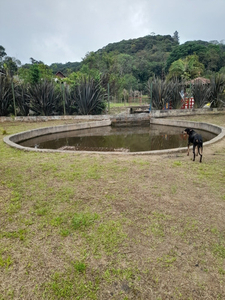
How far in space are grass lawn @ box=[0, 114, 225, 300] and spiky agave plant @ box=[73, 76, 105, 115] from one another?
9.70 metres

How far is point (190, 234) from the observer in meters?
2.11

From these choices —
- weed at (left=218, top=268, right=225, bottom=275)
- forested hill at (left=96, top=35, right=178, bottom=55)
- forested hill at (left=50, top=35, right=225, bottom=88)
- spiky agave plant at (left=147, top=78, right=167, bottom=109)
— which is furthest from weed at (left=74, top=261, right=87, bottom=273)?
forested hill at (left=96, top=35, right=178, bottom=55)

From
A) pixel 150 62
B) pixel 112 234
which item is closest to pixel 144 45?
pixel 150 62

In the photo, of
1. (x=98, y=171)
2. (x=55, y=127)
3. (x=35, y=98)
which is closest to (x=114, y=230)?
(x=98, y=171)

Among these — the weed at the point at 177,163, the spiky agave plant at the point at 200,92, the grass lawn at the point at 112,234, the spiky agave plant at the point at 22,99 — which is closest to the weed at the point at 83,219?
the grass lawn at the point at 112,234

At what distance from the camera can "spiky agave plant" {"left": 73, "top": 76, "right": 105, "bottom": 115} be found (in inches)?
502

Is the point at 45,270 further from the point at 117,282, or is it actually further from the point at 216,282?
the point at 216,282

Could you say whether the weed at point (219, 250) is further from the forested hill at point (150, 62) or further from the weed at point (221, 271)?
the forested hill at point (150, 62)

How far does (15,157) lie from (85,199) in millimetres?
2767

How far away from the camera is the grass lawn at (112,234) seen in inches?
62.7

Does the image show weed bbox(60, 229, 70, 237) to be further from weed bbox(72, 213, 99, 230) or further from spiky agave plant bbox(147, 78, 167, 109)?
spiky agave plant bbox(147, 78, 167, 109)

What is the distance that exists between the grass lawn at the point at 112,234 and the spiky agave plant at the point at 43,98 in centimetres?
929

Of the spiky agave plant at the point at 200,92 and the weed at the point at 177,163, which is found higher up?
the spiky agave plant at the point at 200,92

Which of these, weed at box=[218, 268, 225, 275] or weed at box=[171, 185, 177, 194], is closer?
weed at box=[218, 268, 225, 275]
